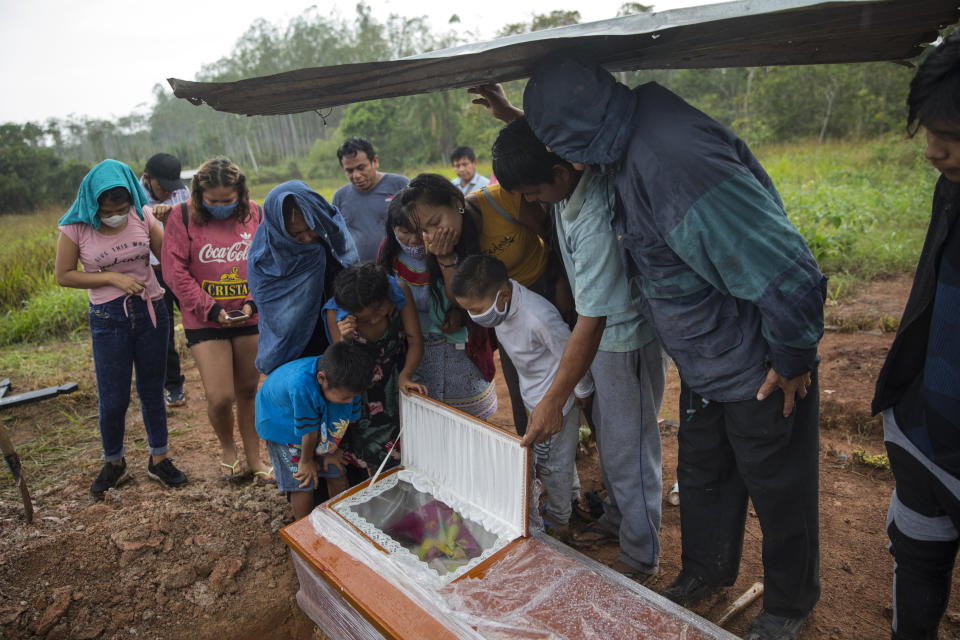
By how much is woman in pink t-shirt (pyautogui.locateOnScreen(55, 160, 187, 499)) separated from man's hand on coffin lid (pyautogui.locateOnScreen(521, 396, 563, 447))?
2272 mm

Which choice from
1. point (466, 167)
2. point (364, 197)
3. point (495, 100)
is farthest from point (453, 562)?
point (466, 167)

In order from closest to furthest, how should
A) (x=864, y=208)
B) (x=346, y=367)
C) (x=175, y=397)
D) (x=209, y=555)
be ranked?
(x=346, y=367), (x=209, y=555), (x=175, y=397), (x=864, y=208)

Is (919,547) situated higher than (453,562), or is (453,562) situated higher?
(919,547)

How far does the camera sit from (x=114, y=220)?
9.75ft

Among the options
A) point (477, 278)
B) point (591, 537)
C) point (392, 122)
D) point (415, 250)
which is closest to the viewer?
point (477, 278)

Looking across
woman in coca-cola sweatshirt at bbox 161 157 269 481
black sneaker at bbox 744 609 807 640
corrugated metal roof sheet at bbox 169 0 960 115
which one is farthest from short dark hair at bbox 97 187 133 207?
black sneaker at bbox 744 609 807 640

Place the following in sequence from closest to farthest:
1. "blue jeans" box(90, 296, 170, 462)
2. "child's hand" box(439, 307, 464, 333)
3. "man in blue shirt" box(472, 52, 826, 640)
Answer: "man in blue shirt" box(472, 52, 826, 640), "child's hand" box(439, 307, 464, 333), "blue jeans" box(90, 296, 170, 462)

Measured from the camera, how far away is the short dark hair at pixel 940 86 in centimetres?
122

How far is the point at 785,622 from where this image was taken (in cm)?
193

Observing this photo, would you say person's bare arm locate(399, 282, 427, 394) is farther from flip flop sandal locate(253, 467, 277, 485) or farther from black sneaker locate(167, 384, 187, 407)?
black sneaker locate(167, 384, 187, 407)

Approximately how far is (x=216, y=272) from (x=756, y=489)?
Answer: 8.69 feet

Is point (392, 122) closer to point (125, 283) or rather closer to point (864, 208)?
point (864, 208)

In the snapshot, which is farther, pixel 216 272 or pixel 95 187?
pixel 216 272

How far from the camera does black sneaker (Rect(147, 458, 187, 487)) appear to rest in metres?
3.35
